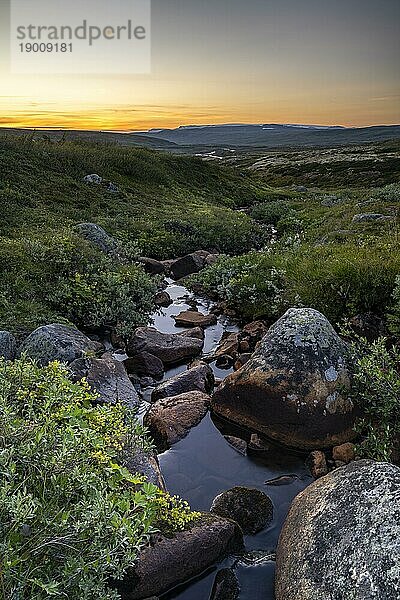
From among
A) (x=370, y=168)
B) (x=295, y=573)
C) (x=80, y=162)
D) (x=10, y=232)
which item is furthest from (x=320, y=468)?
(x=370, y=168)

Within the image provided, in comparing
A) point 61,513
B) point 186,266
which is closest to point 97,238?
point 186,266

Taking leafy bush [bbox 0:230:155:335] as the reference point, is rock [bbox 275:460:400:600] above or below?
below

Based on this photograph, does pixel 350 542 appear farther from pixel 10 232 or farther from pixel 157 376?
pixel 10 232

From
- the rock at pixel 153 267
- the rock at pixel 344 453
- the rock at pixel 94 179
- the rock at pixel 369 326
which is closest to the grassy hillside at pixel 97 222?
the rock at pixel 94 179

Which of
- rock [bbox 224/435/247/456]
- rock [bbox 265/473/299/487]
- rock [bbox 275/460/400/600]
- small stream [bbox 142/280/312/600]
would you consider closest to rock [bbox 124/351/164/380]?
small stream [bbox 142/280/312/600]

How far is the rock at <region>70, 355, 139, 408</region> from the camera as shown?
376 inches

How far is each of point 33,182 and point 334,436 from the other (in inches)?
991

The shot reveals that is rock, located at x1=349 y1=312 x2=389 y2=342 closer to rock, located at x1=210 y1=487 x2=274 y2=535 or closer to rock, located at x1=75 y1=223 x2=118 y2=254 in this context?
rock, located at x1=210 y1=487 x2=274 y2=535

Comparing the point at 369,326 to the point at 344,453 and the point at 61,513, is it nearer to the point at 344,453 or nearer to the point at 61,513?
the point at 344,453

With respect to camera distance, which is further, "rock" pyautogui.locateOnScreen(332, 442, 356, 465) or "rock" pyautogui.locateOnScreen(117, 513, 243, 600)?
"rock" pyautogui.locateOnScreen(332, 442, 356, 465)

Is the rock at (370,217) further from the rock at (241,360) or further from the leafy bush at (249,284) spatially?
the rock at (241,360)

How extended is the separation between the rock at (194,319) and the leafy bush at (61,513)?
9116 mm

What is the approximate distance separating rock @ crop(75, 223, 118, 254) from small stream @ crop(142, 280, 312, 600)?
36.2ft

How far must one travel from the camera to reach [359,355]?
9508 millimetres
